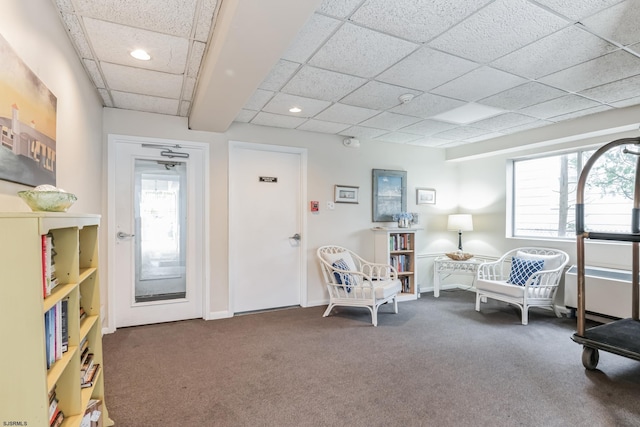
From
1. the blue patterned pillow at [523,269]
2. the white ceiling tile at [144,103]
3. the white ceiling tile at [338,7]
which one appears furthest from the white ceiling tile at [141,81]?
the blue patterned pillow at [523,269]

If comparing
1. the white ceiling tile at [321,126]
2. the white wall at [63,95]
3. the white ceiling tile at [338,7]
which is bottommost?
the white wall at [63,95]

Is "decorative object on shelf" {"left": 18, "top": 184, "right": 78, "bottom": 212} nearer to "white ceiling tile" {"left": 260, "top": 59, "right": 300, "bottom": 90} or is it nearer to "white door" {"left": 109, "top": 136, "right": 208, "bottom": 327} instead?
"white ceiling tile" {"left": 260, "top": 59, "right": 300, "bottom": 90}

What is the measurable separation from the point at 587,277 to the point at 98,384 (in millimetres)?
4737

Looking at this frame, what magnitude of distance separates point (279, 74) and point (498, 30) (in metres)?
1.62

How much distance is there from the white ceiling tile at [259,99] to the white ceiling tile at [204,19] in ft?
3.22

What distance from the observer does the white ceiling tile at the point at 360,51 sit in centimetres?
218

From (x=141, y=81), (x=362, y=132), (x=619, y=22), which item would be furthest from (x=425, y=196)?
(x=141, y=81)

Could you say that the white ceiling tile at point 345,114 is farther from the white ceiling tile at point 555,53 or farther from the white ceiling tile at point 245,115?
the white ceiling tile at point 555,53

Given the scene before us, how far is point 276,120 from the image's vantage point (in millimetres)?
4020

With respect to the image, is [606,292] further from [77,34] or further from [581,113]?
[77,34]

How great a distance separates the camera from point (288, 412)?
2.07m

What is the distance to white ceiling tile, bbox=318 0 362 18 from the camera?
1.83 metres

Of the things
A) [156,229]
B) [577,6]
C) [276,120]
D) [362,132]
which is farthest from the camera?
[362,132]

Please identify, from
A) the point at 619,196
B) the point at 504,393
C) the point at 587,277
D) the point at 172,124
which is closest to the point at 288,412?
the point at 504,393
